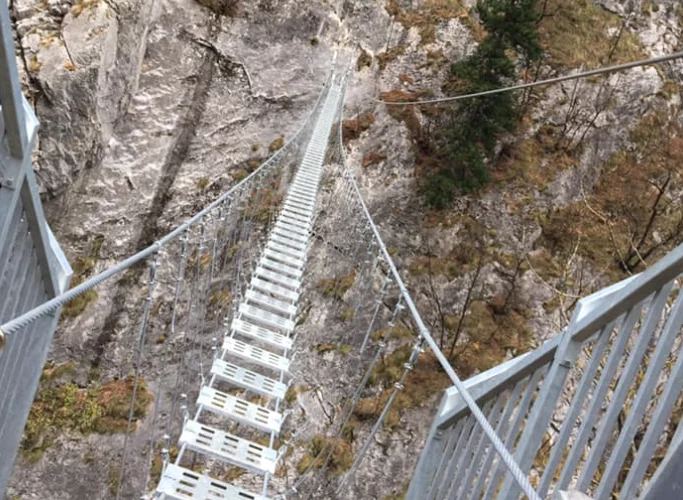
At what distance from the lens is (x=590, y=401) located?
1.17 meters

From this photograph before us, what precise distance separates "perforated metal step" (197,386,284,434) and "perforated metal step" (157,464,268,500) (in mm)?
419

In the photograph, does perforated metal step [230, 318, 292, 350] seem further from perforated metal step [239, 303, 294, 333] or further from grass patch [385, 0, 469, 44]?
grass patch [385, 0, 469, 44]

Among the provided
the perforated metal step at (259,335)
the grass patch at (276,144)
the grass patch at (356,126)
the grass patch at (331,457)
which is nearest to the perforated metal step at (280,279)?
the perforated metal step at (259,335)

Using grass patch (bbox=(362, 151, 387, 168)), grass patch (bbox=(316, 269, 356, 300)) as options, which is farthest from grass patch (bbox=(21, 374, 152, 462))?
grass patch (bbox=(362, 151, 387, 168))

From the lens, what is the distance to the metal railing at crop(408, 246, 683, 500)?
932mm

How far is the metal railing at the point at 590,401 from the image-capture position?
93cm

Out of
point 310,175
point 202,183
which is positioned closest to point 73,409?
point 202,183

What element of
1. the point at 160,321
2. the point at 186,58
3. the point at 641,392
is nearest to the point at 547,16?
the point at 186,58

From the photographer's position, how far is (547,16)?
12.4m

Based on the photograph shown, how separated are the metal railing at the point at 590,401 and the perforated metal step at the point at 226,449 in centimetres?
147

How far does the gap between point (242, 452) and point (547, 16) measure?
12.6 meters

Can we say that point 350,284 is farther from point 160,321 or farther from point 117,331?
point 117,331

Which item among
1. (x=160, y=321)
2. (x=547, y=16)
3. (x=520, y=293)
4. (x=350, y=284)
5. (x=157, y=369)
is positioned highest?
(x=547, y=16)

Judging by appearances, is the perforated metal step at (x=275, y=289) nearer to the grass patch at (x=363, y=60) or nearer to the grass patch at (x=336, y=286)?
the grass patch at (x=336, y=286)
